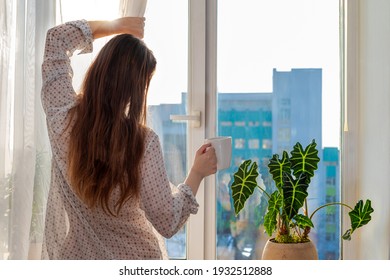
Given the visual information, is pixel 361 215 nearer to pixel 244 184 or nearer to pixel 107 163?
pixel 244 184

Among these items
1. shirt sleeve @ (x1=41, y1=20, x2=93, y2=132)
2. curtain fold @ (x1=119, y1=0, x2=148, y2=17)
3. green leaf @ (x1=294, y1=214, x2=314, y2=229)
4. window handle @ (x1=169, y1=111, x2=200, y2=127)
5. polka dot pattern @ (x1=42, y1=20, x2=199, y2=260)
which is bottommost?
green leaf @ (x1=294, y1=214, x2=314, y2=229)

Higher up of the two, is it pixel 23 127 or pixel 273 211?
pixel 23 127

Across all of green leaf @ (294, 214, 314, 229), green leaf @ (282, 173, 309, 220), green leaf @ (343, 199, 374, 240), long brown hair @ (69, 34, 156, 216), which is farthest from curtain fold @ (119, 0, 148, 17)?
green leaf @ (343, 199, 374, 240)

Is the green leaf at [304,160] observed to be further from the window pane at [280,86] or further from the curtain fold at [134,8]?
the curtain fold at [134,8]

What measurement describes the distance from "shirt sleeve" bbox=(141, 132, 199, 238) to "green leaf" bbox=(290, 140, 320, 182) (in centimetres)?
72

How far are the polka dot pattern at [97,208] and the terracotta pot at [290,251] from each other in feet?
1.94

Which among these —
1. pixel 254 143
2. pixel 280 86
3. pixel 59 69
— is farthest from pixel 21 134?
pixel 280 86

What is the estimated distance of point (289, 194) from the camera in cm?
203

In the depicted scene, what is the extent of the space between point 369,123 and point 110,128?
1153mm

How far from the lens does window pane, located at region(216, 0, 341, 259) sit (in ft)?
7.64

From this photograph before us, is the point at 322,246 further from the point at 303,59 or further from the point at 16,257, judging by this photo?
the point at 16,257

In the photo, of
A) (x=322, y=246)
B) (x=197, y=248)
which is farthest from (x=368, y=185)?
(x=197, y=248)

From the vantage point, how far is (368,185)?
221 cm

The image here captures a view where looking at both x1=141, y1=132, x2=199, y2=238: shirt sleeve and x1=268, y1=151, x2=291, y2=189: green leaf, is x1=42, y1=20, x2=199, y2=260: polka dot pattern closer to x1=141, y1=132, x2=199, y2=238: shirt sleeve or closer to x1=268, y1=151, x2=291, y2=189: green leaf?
x1=141, y1=132, x2=199, y2=238: shirt sleeve
